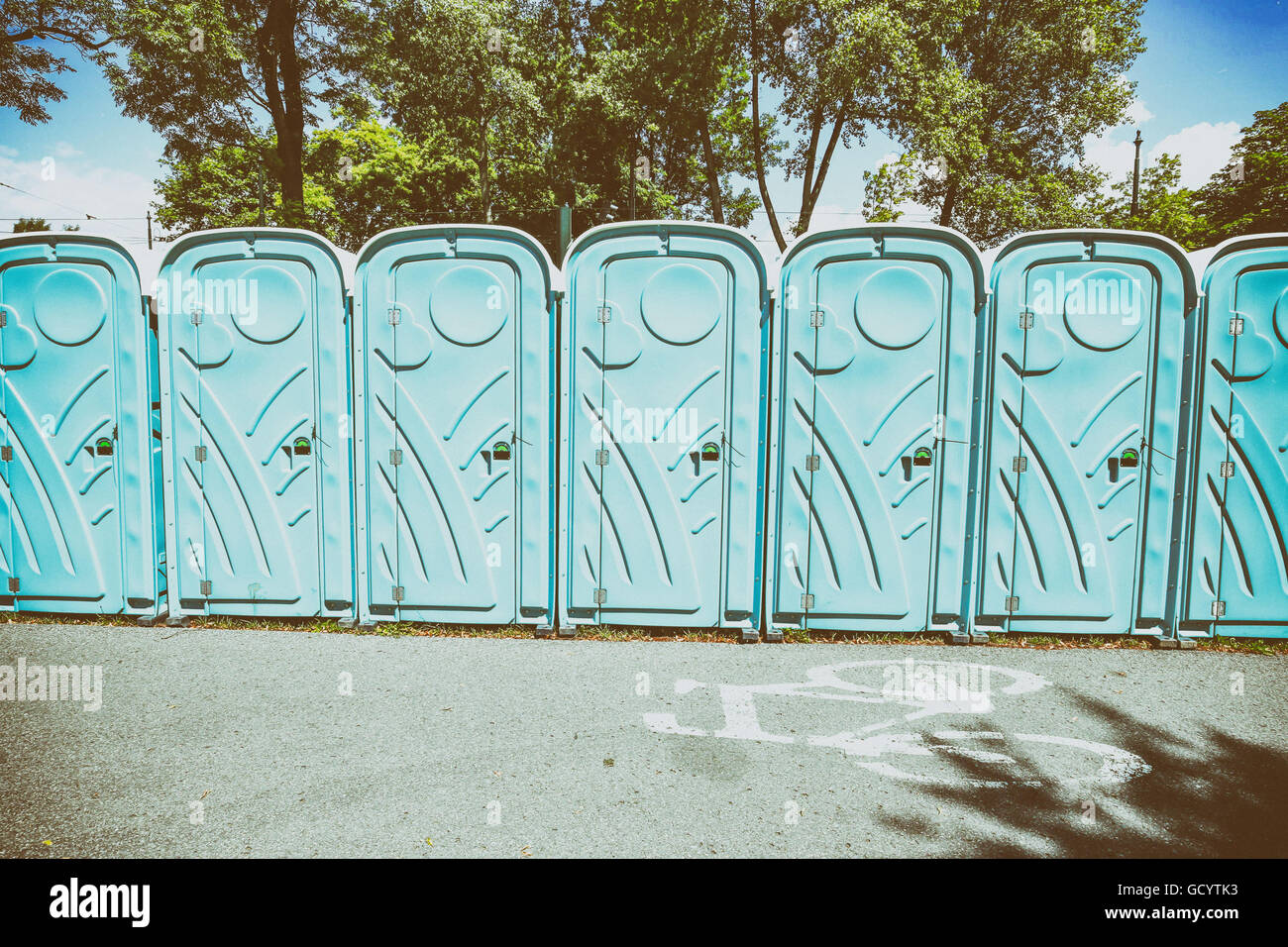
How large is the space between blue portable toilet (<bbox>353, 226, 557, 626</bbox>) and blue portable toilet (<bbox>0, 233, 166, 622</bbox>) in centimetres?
135

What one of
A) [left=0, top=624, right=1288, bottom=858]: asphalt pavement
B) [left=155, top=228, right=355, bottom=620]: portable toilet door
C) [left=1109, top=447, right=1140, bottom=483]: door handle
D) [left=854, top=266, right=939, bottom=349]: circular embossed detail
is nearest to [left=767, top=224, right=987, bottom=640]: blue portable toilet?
[left=854, top=266, right=939, bottom=349]: circular embossed detail

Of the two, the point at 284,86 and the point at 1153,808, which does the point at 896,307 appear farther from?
the point at 284,86

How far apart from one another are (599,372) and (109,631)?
3351mm

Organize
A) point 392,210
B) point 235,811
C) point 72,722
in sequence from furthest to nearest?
point 392,210 < point 72,722 < point 235,811

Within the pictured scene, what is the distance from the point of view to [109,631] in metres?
4.30

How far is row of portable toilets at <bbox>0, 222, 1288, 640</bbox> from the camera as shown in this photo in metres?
4.05

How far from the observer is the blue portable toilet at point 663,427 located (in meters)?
4.05

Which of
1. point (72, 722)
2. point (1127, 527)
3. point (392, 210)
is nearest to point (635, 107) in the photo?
point (392, 210)

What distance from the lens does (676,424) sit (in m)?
4.14

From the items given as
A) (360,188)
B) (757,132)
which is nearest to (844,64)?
(757,132)

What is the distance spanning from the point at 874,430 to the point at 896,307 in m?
0.71

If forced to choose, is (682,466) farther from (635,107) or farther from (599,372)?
(635,107)

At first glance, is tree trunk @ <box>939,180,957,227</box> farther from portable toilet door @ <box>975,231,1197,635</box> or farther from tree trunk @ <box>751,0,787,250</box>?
portable toilet door @ <box>975,231,1197,635</box>

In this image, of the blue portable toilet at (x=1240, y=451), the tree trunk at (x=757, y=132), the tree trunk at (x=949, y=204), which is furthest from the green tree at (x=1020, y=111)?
the blue portable toilet at (x=1240, y=451)
